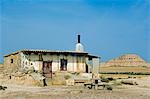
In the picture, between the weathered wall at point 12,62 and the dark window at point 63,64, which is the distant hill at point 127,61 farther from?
the dark window at point 63,64

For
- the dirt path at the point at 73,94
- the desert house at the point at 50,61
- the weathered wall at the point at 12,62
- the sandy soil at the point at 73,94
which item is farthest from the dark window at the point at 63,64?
the dirt path at the point at 73,94

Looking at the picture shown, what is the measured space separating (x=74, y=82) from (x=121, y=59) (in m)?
101

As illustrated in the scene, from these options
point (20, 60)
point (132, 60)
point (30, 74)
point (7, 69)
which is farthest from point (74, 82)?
point (132, 60)

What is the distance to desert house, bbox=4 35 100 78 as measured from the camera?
121 ft

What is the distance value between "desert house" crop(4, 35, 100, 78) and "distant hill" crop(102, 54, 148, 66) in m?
86.5

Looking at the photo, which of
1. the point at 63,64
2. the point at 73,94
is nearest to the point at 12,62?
the point at 63,64

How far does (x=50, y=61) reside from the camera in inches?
1479

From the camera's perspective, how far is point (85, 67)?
39.5 meters

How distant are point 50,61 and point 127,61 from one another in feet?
309

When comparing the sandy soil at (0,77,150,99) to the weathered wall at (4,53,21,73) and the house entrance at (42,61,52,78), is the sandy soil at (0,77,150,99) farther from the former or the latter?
the weathered wall at (4,53,21,73)

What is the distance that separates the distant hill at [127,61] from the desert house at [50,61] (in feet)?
284

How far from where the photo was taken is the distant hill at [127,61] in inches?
4961

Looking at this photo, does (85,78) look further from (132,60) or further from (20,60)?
(132,60)

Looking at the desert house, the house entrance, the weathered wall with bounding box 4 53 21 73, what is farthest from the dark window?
the weathered wall with bounding box 4 53 21 73
